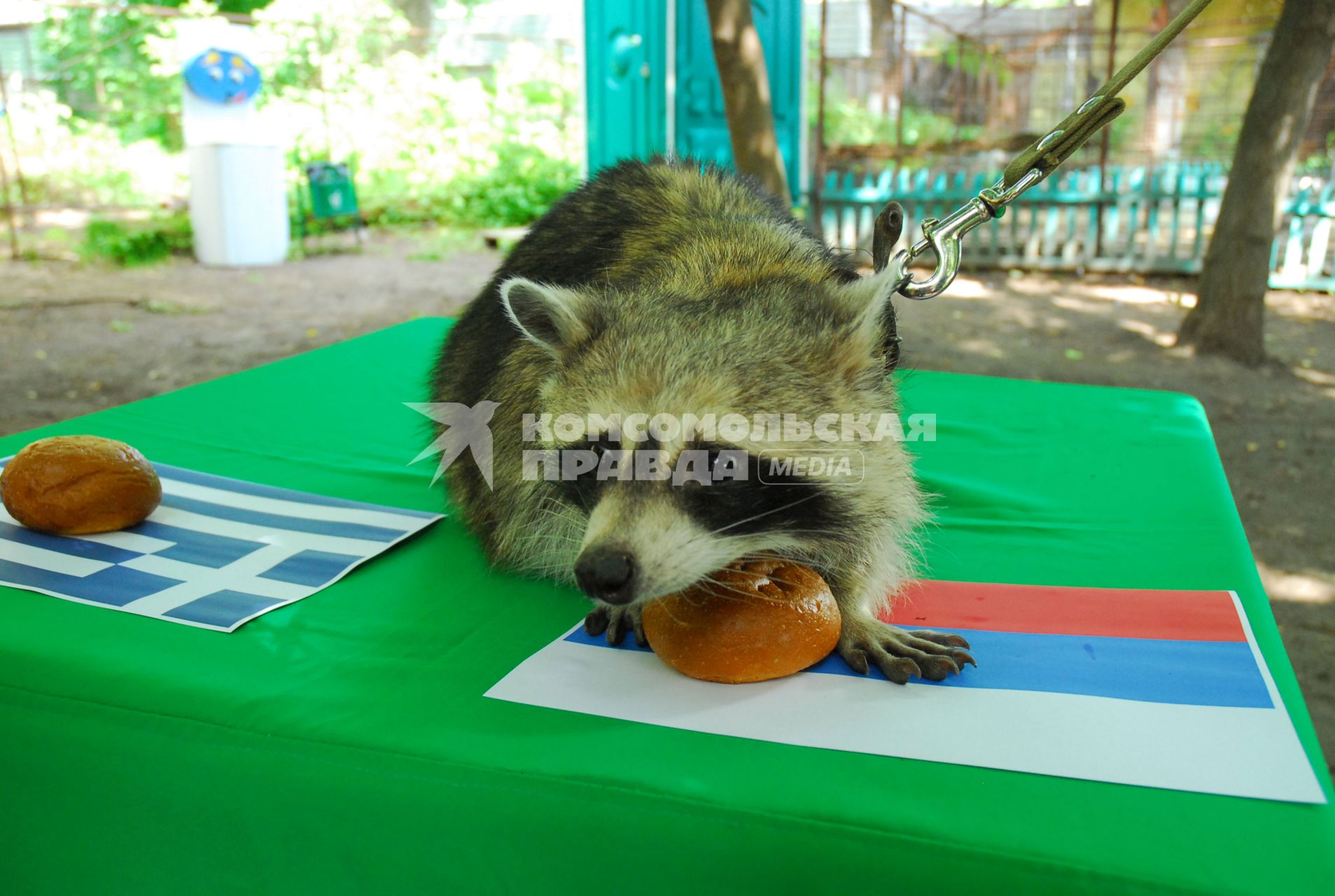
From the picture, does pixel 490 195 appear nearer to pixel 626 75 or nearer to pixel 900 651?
pixel 626 75

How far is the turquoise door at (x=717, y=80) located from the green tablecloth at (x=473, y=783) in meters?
7.86

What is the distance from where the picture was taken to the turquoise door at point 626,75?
30.2 ft

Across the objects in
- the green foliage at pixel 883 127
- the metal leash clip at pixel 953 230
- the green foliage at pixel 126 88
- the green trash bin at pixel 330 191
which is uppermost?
the green foliage at pixel 126 88

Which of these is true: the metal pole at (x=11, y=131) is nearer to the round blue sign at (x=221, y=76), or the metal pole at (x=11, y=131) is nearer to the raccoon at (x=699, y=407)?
the round blue sign at (x=221, y=76)

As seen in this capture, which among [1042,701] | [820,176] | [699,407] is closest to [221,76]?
[820,176]

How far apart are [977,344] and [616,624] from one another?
6.08m

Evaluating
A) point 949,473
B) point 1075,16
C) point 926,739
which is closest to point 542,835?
point 926,739

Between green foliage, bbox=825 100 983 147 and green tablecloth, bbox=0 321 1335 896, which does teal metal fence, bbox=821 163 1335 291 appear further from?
green tablecloth, bbox=0 321 1335 896

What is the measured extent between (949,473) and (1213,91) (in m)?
11.4

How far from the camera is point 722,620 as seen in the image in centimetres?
159

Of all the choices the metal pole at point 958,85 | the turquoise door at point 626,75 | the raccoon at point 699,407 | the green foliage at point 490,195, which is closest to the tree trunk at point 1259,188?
the metal pole at point 958,85

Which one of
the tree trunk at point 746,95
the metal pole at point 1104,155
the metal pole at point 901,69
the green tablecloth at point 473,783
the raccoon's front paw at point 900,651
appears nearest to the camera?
the green tablecloth at point 473,783

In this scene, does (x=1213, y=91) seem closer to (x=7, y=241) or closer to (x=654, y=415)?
(x=654, y=415)

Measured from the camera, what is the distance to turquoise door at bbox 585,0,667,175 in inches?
362
